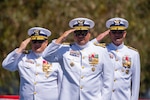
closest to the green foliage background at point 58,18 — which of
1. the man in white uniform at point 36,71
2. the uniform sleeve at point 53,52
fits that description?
the man in white uniform at point 36,71

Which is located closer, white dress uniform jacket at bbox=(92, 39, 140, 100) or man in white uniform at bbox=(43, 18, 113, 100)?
man in white uniform at bbox=(43, 18, 113, 100)

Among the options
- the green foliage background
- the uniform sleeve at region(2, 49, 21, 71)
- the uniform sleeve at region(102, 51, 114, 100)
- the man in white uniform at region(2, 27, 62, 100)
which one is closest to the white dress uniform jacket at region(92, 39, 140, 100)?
the uniform sleeve at region(102, 51, 114, 100)

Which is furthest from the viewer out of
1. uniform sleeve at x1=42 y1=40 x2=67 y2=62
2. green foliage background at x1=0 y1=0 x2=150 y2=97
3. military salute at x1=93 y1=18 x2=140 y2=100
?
green foliage background at x1=0 y1=0 x2=150 y2=97

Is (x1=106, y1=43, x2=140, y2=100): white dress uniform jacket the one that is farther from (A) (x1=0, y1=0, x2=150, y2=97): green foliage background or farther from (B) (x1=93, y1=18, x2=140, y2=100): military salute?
(A) (x1=0, y1=0, x2=150, y2=97): green foliage background

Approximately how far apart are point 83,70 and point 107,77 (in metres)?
0.33

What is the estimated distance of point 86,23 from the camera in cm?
1267

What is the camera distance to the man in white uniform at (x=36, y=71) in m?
12.9

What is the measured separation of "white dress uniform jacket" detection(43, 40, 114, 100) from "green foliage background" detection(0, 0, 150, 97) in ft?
19.1

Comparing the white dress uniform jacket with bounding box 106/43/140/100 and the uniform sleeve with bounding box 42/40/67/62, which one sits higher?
the uniform sleeve with bounding box 42/40/67/62

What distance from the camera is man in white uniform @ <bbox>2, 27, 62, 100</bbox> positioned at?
506 inches

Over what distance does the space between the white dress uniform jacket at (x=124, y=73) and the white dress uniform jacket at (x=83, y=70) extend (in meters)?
0.45

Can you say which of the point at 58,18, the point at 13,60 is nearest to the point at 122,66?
the point at 13,60

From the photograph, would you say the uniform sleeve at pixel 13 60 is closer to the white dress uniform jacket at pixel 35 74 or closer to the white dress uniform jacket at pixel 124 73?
the white dress uniform jacket at pixel 35 74

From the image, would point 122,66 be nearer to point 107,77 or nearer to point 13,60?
point 107,77
